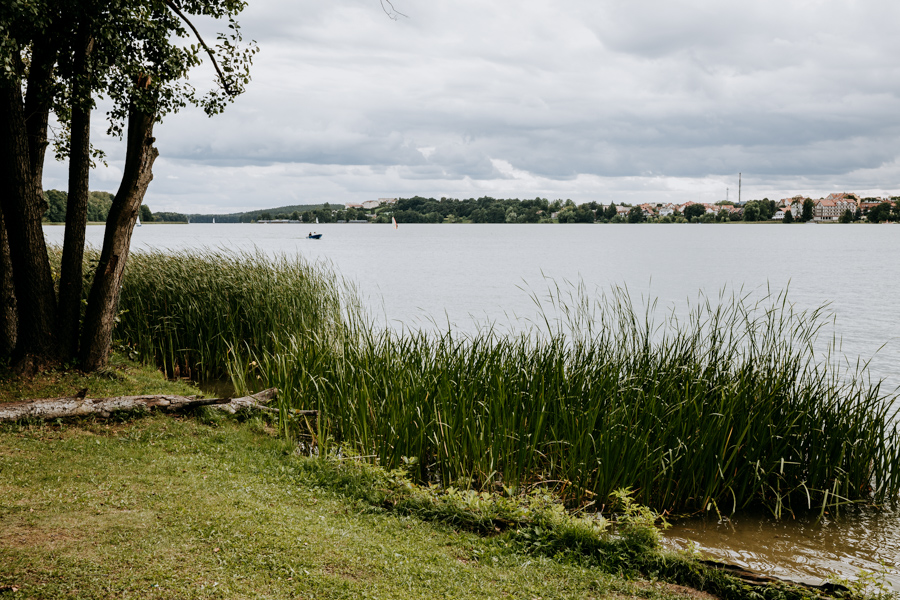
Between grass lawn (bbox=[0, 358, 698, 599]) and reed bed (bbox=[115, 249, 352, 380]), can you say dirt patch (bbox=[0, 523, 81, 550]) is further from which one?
reed bed (bbox=[115, 249, 352, 380])

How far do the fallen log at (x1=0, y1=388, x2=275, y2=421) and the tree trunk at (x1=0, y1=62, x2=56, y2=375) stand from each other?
1447 millimetres

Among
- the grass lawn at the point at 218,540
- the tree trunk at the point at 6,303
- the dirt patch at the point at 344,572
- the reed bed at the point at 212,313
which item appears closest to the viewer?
the grass lawn at the point at 218,540

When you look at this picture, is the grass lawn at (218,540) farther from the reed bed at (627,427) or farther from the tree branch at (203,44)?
the tree branch at (203,44)

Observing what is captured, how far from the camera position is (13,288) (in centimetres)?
760

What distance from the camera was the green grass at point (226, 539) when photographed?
3398mm

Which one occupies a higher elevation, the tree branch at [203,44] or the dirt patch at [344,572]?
the tree branch at [203,44]

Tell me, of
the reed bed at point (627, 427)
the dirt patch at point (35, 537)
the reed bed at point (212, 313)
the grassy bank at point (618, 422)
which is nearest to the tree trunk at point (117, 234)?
the reed bed at point (212, 313)

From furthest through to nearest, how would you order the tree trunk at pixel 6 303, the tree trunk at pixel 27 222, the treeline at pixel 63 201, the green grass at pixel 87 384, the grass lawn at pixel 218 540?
the treeline at pixel 63 201, the tree trunk at pixel 6 303, the tree trunk at pixel 27 222, the green grass at pixel 87 384, the grass lawn at pixel 218 540

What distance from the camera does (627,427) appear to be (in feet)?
19.4

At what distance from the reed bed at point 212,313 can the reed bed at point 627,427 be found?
3.28m

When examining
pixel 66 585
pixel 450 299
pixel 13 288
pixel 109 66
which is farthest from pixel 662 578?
pixel 450 299

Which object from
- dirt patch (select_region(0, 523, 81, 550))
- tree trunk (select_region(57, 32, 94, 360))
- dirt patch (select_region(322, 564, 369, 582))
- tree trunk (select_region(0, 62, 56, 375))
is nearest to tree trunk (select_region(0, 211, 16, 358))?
tree trunk (select_region(0, 62, 56, 375))

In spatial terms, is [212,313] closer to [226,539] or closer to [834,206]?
[226,539]

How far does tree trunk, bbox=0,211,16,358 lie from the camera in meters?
7.44
